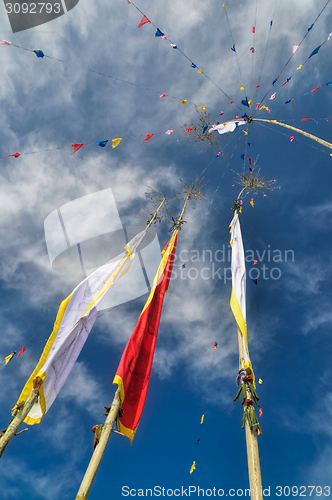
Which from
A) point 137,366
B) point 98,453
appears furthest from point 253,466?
point 137,366

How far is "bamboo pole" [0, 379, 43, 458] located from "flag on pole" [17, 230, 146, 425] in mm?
149

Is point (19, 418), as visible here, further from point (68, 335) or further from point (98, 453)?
point (98, 453)

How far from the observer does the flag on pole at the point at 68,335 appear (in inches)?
276

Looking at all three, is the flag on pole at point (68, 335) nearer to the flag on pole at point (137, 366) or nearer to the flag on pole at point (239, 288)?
the flag on pole at point (137, 366)

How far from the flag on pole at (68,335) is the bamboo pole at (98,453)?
2.46 meters

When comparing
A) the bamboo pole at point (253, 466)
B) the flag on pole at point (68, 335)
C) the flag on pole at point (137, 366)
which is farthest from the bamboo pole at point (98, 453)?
the bamboo pole at point (253, 466)

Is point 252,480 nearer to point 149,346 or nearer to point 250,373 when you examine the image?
point 250,373

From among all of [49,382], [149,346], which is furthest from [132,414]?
[49,382]

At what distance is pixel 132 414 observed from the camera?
20.7 feet

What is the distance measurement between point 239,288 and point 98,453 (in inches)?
217

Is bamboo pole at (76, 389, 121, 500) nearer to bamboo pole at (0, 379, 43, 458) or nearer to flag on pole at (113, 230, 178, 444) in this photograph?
flag on pole at (113, 230, 178, 444)

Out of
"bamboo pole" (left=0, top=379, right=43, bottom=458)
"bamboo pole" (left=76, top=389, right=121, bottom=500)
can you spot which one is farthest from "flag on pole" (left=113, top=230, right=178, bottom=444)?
"bamboo pole" (left=0, top=379, right=43, bottom=458)

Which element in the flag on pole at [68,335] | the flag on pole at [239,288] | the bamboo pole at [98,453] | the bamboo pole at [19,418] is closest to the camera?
the bamboo pole at [98,453]

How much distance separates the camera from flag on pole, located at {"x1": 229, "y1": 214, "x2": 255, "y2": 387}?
6443 mm
